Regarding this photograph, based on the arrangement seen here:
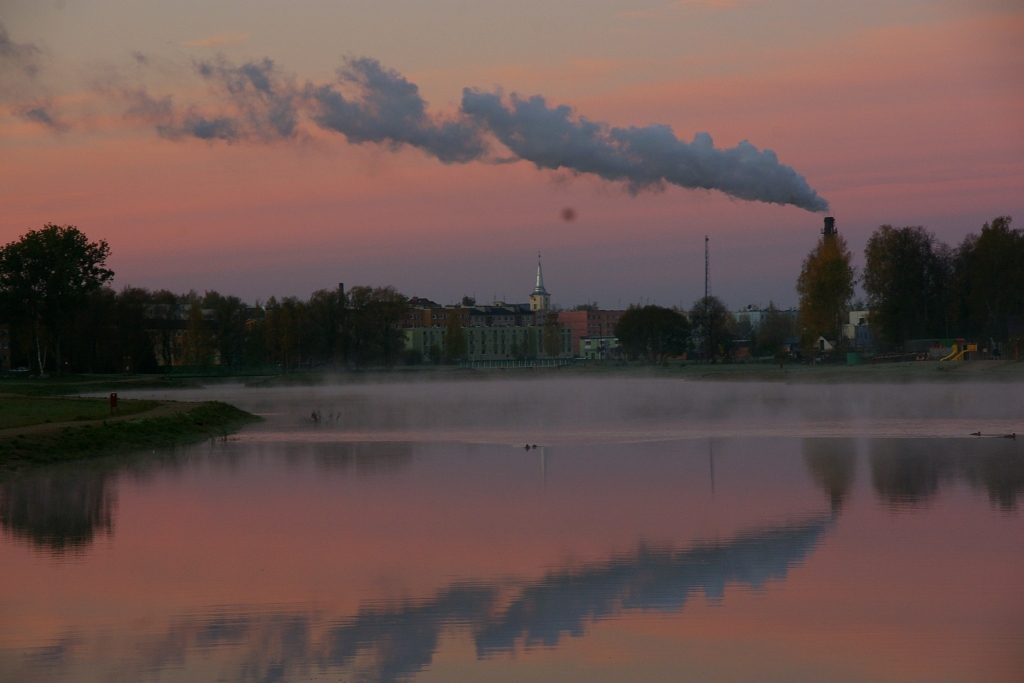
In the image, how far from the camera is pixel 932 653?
936 centimetres

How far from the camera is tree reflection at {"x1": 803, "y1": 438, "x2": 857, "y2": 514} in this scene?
19.3 m

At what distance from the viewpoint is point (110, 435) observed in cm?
3144

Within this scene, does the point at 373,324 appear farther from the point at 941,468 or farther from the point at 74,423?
the point at 941,468

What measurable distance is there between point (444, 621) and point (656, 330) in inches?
5429

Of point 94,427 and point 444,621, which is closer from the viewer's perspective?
point 444,621

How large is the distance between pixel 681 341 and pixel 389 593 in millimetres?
138560

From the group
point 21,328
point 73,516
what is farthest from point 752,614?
point 21,328

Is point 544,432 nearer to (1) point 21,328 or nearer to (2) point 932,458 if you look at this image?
(2) point 932,458

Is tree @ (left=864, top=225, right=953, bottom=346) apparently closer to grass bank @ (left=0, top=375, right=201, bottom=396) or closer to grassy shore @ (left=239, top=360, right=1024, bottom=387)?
grassy shore @ (left=239, top=360, right=1024, bottom=387)

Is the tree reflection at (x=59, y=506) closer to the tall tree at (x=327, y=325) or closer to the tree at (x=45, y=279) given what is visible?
the tree at (x=45, y=279)

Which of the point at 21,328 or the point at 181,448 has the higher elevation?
the point at 21,328

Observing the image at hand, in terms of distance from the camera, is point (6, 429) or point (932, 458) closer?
point (932, 458)

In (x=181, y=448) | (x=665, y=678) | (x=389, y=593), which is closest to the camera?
(x=665, y=678)

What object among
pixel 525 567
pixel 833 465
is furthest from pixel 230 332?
pixel 525 567
